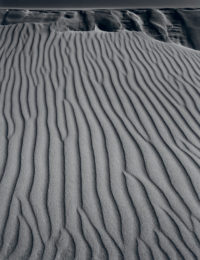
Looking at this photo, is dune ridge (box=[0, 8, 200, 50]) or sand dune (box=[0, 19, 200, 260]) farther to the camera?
dune ridge (box=[0, 8, 200, 50])

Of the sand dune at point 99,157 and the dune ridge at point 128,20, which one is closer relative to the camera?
the sand dune at point 99,157

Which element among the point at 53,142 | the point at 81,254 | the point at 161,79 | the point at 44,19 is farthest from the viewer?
the point at 44,19

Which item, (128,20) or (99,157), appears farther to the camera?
(128,20)

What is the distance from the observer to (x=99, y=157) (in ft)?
12.1

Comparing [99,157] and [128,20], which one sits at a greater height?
[128,20]

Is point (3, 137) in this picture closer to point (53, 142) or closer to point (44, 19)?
point (53, 142)

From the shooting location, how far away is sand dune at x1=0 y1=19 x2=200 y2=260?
2.75m

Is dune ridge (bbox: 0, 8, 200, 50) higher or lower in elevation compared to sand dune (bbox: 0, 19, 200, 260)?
higher

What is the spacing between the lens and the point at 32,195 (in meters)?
3.16

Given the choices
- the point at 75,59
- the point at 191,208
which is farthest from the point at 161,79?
the point at 191,208

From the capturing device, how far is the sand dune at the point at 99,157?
275 centimetres

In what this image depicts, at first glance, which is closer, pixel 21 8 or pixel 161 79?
pixel 161 79

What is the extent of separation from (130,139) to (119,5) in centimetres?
719

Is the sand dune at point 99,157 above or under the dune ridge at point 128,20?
under
